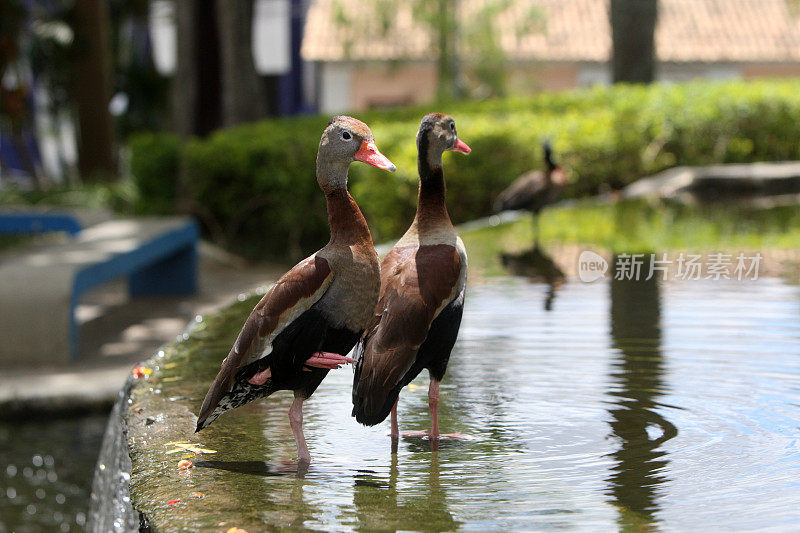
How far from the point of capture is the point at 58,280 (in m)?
8.41

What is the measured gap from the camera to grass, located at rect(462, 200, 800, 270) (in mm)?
7421

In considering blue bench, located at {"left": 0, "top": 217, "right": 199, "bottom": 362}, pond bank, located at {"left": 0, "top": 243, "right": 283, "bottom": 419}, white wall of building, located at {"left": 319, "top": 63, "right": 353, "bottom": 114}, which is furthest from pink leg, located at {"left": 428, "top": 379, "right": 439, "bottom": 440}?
white wall of building, located at {"left": 319, "top": 63, "right": 353, "bottom": 114}

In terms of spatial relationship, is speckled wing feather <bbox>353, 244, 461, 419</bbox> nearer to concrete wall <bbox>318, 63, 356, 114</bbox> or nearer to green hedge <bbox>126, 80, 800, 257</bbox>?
green hedge <bbox>126, 80, 800, 257</bbox>

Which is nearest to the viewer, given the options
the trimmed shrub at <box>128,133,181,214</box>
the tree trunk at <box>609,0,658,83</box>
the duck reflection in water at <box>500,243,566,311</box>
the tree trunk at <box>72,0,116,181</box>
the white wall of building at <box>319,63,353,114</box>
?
the duck reflection in water at <box>500,243,566,311</box>

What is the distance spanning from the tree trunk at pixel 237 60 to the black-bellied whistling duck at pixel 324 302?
1388cm

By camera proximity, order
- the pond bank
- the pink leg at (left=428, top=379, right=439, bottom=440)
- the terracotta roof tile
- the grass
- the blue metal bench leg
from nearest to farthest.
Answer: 1. the pink leg at (left=428, top=379, right=439, bottom=440)
2. the grass
3. the pond bank
4. the blue metal bench leg
5. the terracotta roof tile

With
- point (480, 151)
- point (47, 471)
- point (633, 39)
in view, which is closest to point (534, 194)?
point (480, 151)

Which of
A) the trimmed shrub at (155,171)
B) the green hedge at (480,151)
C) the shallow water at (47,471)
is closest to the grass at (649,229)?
the green hedge at (480,151)

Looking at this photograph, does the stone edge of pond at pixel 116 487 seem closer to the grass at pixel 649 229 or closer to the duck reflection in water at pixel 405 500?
the duck reflection in water at pixel 405 500

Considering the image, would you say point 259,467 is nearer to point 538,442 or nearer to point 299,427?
point 299,427

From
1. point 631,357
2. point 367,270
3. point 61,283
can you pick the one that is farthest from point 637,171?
point 367,270

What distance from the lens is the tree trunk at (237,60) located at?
16.2 m

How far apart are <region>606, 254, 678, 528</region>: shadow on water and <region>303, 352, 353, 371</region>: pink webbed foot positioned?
738mm

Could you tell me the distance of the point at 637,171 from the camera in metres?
12.6
